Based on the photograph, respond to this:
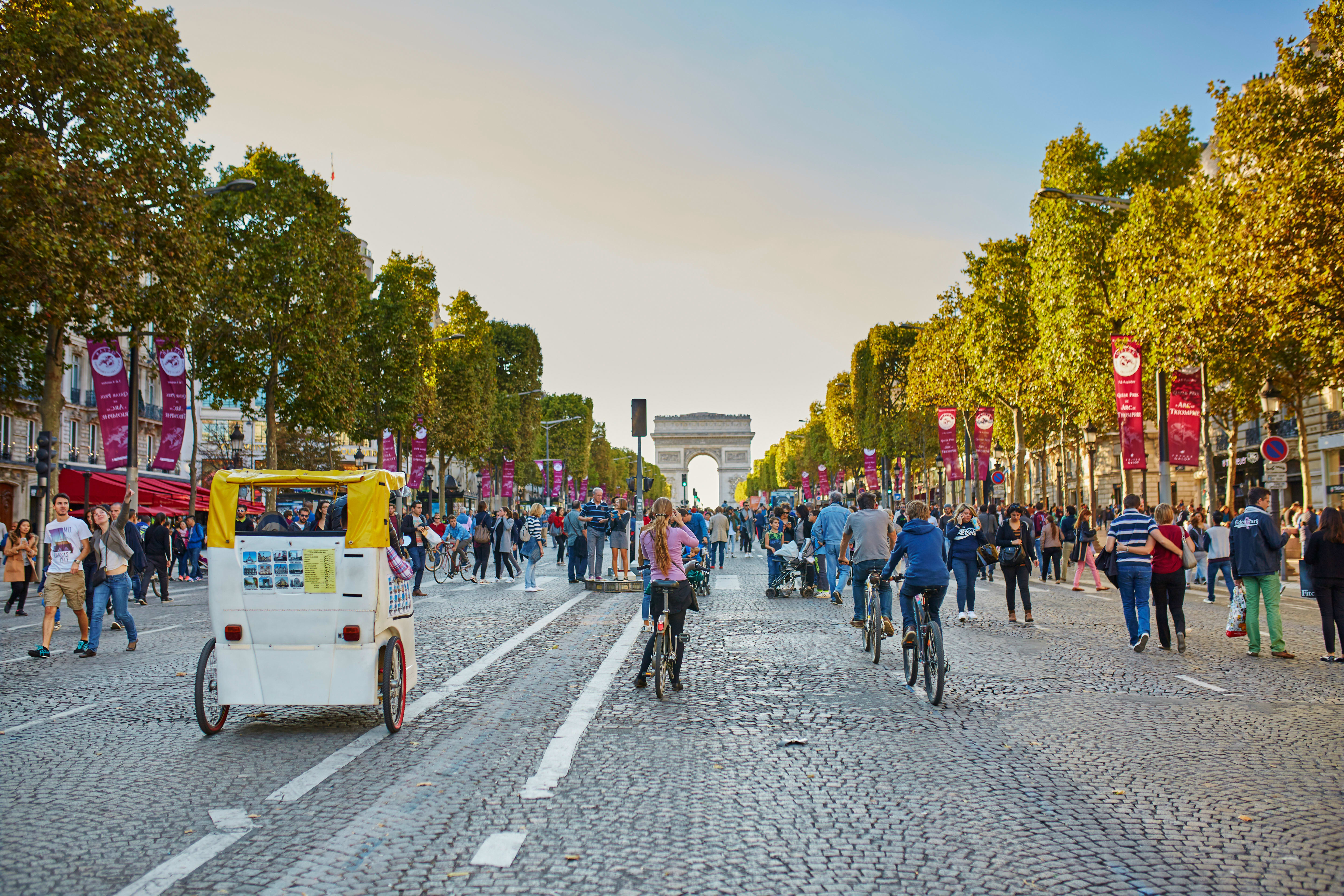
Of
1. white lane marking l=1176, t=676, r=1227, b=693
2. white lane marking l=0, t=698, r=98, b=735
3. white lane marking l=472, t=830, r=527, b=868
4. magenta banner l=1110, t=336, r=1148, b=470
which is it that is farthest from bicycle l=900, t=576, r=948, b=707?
magenta banner l=1110, t=336, r=1148, b=470

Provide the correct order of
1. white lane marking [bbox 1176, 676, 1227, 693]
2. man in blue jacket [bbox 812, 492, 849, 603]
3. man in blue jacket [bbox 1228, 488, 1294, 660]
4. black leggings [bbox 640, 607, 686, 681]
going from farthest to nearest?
1. man in blue jacket [bbox 812, 492, 849, 603]
2. man in blue jacket [bbox 1228, 488, 1294, 660]
3. white lane marking [bbox 1176, 676, 1227, 693]
4. black leggings [bbox 640, 607, 686, 681]

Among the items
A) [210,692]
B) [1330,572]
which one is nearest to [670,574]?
[210,692]

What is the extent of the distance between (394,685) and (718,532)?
21987 mm

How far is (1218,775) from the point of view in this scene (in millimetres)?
6473

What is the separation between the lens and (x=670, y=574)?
9.52 m

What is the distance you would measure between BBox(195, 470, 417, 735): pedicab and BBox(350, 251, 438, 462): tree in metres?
36.4

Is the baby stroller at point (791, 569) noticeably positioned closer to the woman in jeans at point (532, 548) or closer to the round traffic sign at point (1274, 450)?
the woman in jeans at point (532, 548)

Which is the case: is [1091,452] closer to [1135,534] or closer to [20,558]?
[1135,534]

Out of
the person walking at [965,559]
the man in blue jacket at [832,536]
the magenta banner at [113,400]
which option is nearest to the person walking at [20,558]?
the magenta banner at [113,400]

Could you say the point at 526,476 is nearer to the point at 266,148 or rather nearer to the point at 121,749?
the point at 266,148

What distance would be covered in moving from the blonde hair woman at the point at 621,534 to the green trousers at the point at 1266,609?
12.7m

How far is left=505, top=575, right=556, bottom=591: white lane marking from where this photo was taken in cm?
2362

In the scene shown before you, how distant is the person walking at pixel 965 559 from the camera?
1587 centimetres

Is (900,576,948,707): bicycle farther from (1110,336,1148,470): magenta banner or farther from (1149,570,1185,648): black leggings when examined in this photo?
(1110,336,1148,470): magenta banner
